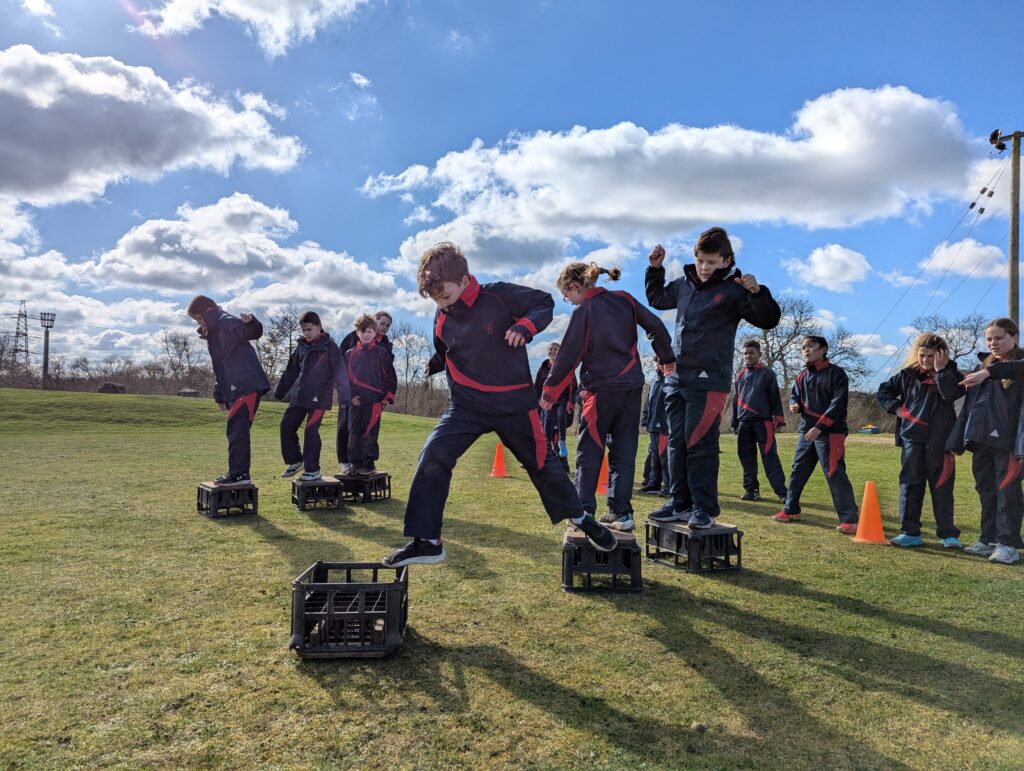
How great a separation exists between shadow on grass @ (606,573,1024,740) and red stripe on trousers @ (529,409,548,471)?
45.9 inches

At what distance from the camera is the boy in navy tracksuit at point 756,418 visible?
957 centimetres

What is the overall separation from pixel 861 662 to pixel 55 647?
4483mm

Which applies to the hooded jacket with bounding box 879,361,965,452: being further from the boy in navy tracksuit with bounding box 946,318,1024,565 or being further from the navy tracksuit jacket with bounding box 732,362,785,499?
the navy tracksuit jacket with bounding box 732,362,785,499

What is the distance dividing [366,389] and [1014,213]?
2270 cm

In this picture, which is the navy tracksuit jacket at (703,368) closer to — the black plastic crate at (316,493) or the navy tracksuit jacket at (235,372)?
the black plastic crate at (316,493)

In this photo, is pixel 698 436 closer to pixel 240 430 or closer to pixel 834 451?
pixel 834 451

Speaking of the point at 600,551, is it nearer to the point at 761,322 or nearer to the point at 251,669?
the point at 761,322

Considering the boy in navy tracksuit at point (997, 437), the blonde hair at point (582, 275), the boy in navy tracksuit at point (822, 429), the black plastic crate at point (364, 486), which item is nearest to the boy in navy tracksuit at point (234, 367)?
the black plastic crate at point (364, 486)

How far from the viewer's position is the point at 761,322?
203 inches

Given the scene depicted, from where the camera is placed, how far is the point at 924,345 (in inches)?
279

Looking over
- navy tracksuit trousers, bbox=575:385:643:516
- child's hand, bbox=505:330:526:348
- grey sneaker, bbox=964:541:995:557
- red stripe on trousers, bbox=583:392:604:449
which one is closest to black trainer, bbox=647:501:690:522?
navy tracksuit trousers, bbox=575:385:643:516

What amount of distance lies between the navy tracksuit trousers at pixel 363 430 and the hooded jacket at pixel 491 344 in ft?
17.1

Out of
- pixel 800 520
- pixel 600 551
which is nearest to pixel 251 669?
pixel 600 551

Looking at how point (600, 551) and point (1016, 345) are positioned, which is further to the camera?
point (1016, 345)
